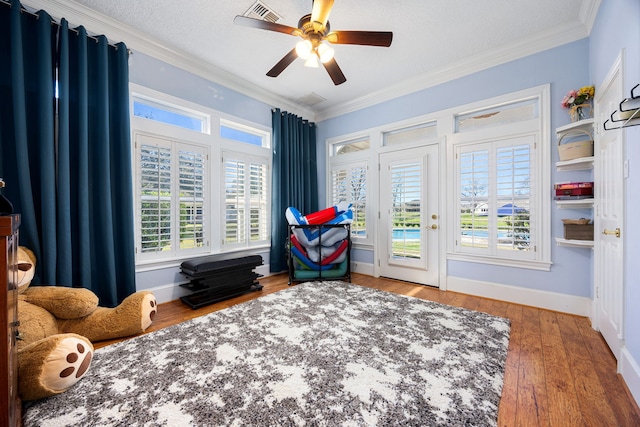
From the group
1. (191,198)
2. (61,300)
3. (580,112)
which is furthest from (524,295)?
(61,300)

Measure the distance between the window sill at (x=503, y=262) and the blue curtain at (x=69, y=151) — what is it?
3634 millimetres

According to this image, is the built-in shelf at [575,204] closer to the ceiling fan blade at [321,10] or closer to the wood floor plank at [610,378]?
the wood floor plank at [610,378]

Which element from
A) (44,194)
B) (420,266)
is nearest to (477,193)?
(420,266)

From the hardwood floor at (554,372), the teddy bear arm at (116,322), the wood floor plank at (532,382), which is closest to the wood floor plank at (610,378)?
the hardwood floor at (554,372)

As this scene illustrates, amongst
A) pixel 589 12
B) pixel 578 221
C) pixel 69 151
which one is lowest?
pixel 578 221

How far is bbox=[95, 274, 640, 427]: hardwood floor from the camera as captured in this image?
126 centimetres

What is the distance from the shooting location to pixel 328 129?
463 centimetres

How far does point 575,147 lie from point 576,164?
0.16 metres

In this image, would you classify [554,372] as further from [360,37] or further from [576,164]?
[360,37]

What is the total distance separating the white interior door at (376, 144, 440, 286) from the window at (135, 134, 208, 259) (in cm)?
252

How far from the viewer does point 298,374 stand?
151cm

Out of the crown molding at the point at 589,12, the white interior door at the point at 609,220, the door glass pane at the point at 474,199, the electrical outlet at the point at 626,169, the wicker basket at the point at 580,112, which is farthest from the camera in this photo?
the door glass pane at the point at 474,199

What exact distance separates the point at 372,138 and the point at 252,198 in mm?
2047

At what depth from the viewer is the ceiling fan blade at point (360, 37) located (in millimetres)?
2014
